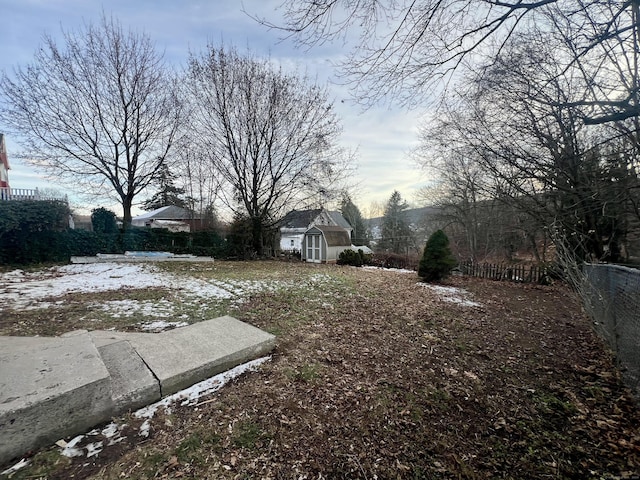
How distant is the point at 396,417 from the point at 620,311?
340 cm

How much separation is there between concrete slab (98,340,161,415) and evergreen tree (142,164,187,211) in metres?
13.9

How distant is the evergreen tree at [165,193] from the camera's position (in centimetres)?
1420

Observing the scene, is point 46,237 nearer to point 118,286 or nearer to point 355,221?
point 118,286

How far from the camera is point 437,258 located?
9.09 metres

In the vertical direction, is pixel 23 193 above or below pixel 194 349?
above

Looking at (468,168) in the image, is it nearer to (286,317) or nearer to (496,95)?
(496,95)

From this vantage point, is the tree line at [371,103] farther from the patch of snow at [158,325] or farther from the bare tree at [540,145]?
the patch of snow at [158,325]

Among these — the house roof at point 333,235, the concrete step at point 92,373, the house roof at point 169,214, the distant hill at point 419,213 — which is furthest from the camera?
the house roof at point 169,214

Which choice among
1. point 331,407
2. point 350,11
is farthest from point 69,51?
point 331,407

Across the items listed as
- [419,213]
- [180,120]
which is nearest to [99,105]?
[180,120]

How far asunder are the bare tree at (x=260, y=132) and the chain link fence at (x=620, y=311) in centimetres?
1153

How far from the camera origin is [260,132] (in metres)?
13.2

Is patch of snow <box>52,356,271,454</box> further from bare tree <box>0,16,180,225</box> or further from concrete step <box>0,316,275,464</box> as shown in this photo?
bare tree <box>0,16,180,225</box>

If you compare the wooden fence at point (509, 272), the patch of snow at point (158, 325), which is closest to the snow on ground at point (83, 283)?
the patch of snow at point (158, 325)
